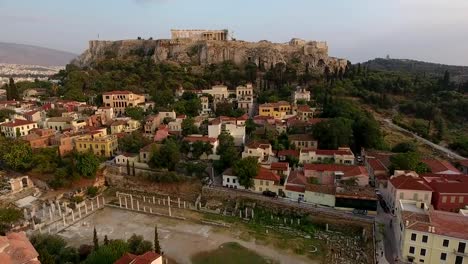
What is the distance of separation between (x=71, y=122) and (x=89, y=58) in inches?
2212

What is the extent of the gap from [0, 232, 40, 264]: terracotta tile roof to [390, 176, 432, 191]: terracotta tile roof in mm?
26643

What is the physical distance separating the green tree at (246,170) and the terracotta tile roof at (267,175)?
0.48 meters

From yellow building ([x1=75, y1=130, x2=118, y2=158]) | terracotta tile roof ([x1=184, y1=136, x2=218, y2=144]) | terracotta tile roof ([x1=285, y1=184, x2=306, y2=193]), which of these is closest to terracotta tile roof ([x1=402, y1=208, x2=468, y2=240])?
terracotta tile roof ([x1=285, y1=184, x2=306, y2=193])

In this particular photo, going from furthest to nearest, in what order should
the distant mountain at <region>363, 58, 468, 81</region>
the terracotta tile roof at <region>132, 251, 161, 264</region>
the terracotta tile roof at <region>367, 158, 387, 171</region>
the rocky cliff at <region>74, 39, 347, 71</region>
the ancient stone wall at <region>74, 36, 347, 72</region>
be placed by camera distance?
→ the distant mountain at <region>363, 58, 468, 81</region>, the rocky cliff at <region>74, 39, 347, 71</region>, the ancient stone wall at <region>74, 36, 347, 72</region>, the terracotta tile roof at <region>367, 158, 387, 171</region>, the terracotta tile roof at <region>132, 251, 161, 264</region>

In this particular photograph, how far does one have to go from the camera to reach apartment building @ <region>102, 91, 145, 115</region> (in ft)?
181

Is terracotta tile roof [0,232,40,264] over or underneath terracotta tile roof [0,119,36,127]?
underneath

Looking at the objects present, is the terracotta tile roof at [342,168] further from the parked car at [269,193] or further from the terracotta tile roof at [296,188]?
the parked car at [269,193]

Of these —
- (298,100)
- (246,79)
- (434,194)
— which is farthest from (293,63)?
(434,194)

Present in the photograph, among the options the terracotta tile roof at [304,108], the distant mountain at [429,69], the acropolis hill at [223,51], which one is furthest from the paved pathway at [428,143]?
the distant mountain at [429,69]

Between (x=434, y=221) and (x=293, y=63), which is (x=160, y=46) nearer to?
(x=293, y=63)

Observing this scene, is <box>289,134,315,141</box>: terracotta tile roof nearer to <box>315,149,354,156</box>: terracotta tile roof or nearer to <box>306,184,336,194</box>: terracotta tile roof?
<box>315,149,354,156</box>: terracotta tile roof

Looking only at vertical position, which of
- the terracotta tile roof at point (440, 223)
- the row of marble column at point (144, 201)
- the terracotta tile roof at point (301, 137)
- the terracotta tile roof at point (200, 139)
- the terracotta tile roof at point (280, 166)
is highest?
the terracotta tile roof at point (301, 137)

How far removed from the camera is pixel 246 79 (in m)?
69.6

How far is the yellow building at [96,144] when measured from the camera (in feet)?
129
